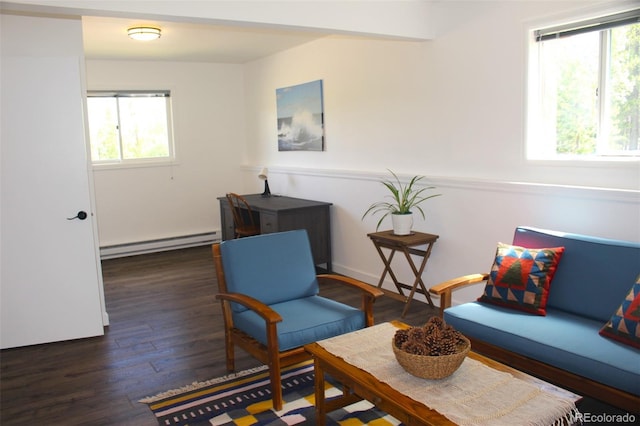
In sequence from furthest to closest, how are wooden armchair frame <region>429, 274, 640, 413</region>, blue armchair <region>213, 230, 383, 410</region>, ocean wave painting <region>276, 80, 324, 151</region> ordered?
ocean wave painting <region>276, 80, 324, 151</region> < blue armchair <region>213, 230, 383, 410</region> < wooden armchair frame <region>429, 274, 640, 413</region>

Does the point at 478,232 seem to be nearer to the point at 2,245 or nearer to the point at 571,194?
the point at 571,194

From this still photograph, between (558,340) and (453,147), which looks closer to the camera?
(558,340)

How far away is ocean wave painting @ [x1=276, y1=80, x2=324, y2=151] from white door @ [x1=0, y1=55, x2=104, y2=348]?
255 cm

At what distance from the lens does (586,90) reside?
3402mm

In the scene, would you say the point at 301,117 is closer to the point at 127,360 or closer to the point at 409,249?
the point at 409,249

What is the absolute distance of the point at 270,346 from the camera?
2.76 metres

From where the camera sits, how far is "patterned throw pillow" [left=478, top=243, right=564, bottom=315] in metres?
2.96

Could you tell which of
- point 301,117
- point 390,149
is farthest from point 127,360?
point 301,117

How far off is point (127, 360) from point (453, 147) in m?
2.82

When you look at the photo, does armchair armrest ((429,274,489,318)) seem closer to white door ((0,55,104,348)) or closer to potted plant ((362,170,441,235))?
potted plant ((362,170,441,235))

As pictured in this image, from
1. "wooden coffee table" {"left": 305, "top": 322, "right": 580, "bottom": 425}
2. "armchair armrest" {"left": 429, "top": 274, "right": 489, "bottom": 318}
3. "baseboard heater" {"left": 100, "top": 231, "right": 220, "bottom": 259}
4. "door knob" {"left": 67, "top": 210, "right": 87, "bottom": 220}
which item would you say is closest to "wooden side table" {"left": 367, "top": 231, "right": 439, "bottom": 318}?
"armchair armrest" {"left": 429, "top": 274, "right": 489, "bottom": 318}

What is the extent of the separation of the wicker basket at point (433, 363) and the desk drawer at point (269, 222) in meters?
3.24

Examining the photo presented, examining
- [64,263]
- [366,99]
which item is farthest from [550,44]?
[64,263]

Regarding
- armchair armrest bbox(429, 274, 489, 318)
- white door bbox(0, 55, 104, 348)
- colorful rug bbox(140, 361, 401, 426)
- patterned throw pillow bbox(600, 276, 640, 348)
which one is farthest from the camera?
white door bbox(0, 55, 104, 348)
